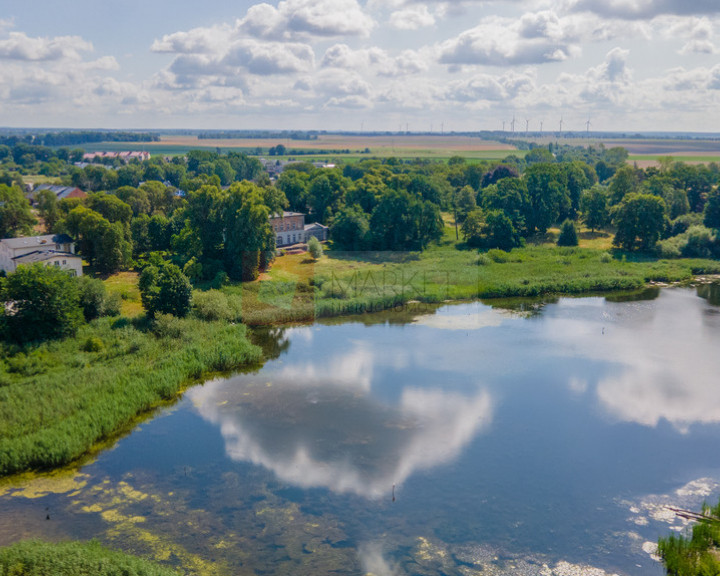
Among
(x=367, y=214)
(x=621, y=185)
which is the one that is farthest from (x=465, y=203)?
(x=621, y=185)

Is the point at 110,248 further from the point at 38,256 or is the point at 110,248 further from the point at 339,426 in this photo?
the point at 339,426

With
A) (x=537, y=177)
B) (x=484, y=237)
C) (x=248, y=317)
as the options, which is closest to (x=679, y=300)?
(x=484, y=237)

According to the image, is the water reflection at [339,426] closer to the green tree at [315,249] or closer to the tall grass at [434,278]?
the tall grass at [434,278]

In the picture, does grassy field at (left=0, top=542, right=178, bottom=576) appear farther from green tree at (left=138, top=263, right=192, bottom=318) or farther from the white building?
the white building

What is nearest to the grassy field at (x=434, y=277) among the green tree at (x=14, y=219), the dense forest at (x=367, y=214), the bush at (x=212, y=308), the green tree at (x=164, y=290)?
the bush at (x=212, y=308)

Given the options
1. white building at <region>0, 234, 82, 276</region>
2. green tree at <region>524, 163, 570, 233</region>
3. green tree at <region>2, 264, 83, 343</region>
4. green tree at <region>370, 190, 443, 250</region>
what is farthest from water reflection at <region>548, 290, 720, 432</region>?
white building at <region>0, 234, 82, 276</region>

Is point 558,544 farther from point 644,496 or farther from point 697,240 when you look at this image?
point 697,240
